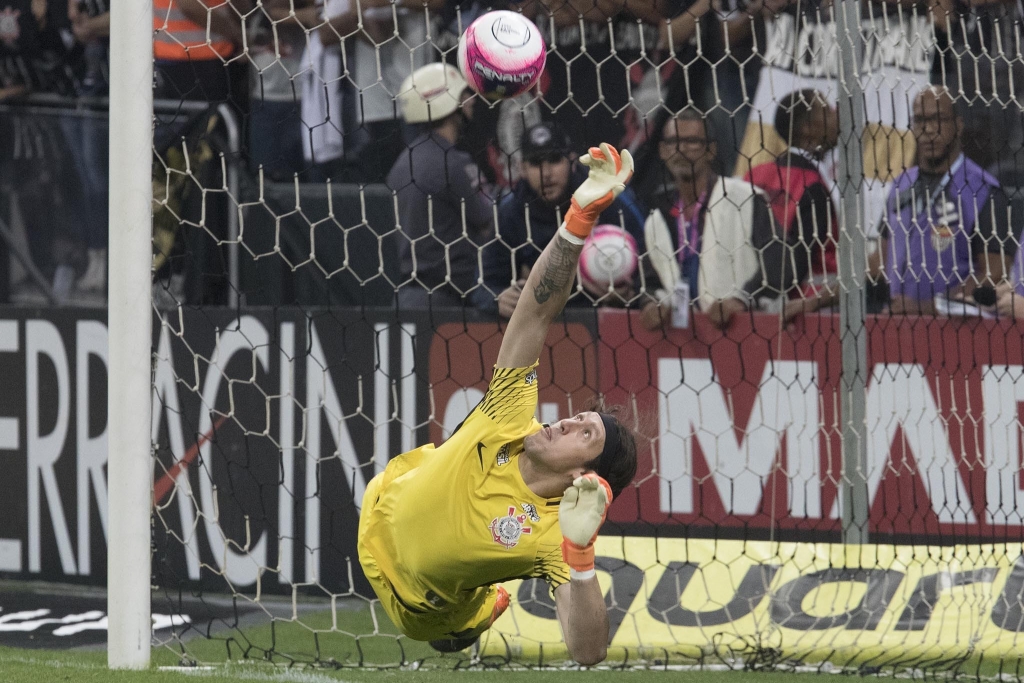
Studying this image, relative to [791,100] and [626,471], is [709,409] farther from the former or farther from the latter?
[626,471]

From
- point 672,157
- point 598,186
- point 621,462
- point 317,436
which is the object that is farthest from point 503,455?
point 672,157

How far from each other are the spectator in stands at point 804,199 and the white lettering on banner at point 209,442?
2.64m

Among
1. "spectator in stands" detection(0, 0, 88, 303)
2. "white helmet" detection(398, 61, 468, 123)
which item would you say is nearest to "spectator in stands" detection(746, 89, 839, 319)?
"white helmet" detection(398, 61, 468, 123)

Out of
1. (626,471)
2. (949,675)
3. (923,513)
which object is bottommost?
(949,675)

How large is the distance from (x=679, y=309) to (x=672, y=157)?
78 cm

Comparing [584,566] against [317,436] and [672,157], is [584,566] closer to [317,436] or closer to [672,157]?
[317,436]

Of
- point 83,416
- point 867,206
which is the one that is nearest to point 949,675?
point 867,206

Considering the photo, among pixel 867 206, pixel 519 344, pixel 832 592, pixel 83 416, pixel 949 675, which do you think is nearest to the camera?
pixel 519 344

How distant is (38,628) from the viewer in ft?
18.3

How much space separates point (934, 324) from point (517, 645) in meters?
2.68

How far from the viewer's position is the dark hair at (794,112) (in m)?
6.06

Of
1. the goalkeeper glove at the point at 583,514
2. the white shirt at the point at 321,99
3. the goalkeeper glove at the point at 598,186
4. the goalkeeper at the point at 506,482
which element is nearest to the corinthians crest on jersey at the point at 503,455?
the goalkeeper at the point at 506,482

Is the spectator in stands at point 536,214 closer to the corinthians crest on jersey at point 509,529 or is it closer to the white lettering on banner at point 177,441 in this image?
the white lettering on banner at point 177,441

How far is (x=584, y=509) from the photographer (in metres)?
3.45
